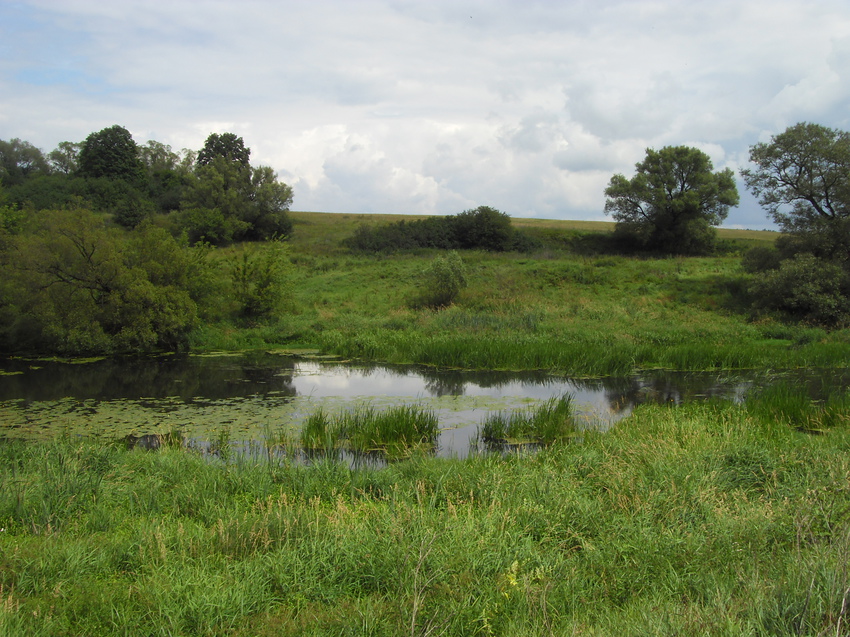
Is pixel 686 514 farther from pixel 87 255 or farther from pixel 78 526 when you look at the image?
pixel 87 255

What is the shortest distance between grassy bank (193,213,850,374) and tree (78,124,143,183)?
102 feet

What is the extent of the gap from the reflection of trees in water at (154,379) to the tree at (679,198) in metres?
30.3

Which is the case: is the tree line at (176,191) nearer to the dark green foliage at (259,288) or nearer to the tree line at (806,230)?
the dark green foliage at (259,288)

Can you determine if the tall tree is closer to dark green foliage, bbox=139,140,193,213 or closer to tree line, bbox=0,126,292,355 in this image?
tree line, bbox=0,126,292,355

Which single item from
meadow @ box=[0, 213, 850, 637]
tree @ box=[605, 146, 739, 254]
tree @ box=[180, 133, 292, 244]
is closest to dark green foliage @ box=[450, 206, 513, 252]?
tree @ box=[605, 146, 739, 254]

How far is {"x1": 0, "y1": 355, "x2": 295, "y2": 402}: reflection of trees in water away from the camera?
1459 centimetres

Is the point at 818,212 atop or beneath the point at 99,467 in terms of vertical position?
atop

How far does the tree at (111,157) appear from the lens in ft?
188

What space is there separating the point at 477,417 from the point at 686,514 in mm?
6793

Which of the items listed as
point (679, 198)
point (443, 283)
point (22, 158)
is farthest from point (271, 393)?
point (22, 158)

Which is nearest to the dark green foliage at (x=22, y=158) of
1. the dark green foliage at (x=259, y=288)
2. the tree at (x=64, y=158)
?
the tree at (x=64, y=158)

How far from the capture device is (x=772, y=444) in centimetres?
836

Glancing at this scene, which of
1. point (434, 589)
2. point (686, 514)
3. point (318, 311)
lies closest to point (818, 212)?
point (318, 311)

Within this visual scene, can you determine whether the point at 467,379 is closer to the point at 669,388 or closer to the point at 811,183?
the point at 669,388
